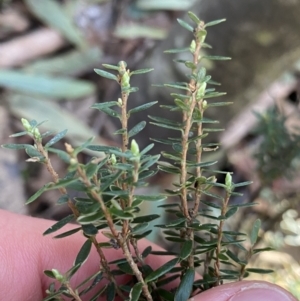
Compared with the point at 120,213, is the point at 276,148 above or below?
below

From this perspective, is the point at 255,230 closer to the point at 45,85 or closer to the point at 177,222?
the point at 177,222

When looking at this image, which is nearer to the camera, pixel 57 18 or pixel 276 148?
pixel 276 148

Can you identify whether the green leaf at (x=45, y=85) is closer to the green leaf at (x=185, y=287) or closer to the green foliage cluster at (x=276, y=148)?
the green foliage cluster at (x=276, y=148)

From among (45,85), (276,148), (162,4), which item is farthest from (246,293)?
(162,4)

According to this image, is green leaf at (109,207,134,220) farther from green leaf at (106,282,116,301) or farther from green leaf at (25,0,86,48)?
green leaf at (25,0,86,48)

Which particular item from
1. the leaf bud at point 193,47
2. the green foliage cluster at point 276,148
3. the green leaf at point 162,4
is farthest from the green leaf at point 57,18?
the leaf bud at point 193,47

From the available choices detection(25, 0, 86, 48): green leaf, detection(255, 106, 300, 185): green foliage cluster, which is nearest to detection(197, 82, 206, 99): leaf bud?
detection(255, 106, 300, 185): green foliage cluster

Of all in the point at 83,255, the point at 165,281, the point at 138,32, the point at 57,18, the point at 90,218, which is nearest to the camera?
the point at 90,218
